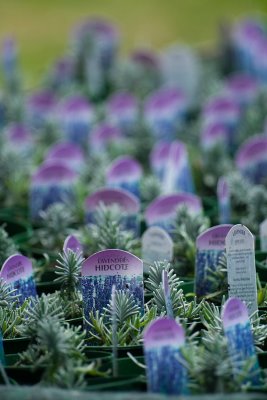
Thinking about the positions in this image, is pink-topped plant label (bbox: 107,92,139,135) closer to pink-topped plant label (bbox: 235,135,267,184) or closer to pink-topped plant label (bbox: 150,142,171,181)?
pink-topped plant label (bbox: 150,142,171,181)

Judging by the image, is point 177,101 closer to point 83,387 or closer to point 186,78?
point 186,78

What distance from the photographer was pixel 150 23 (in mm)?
8523

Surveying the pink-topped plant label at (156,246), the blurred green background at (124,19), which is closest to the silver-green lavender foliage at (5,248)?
the pink-topped plant label at (156,246)

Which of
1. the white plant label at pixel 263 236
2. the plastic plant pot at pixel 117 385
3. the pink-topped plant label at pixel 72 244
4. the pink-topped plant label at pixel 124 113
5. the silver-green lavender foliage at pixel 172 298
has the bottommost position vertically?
the plastic plant pot at pixel 117 385

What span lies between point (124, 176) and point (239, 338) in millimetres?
1219

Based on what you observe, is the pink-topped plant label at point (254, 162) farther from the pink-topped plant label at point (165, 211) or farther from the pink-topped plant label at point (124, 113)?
the pink-topped plant label at point (124, 113)

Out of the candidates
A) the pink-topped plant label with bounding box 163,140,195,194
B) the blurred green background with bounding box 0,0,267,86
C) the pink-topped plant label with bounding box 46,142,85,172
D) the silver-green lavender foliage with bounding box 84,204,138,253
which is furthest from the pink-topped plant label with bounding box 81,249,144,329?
the blurred green background with bounding box 0,0,267,86

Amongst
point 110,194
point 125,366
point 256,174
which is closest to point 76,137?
point 256,174

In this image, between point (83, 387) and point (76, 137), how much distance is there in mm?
2248

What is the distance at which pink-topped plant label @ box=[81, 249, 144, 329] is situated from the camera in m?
1.73

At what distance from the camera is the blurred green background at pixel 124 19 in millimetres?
7707

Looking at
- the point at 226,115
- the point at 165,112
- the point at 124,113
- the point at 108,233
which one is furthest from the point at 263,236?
the point at 124,113

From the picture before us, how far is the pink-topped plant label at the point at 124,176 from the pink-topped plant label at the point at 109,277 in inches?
37.9

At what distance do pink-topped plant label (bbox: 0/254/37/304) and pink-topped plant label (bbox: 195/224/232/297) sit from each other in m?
0.36
